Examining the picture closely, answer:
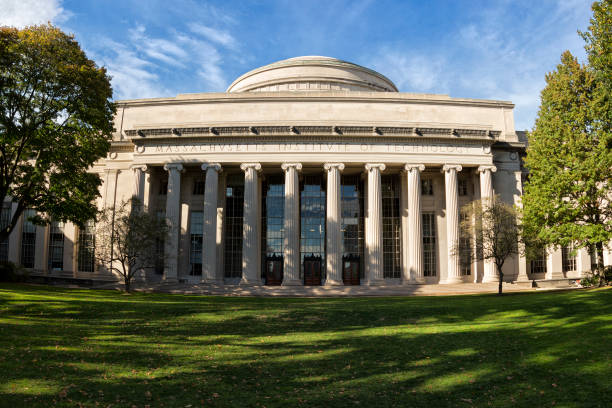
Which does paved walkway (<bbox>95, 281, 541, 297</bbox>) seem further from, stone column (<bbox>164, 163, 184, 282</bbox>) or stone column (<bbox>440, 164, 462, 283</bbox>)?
stone column (<bbox>164, 163, 184, 282</bbox>)

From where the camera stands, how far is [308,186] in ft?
151

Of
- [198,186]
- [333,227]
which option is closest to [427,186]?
[333,227]

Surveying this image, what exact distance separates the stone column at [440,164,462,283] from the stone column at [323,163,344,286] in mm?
10850

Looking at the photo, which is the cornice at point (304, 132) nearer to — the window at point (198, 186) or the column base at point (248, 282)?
the window at point (198, 186)

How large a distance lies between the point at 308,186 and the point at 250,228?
878 cm

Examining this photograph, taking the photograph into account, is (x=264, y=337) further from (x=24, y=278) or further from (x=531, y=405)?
(x=24, y=278)

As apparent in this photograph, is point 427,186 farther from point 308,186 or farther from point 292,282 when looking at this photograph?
point 292,282

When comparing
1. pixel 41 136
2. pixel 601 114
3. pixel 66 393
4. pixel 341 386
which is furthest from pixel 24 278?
Result: pixel 601 114

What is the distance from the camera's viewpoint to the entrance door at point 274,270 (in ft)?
140

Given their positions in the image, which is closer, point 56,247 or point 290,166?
point 290,166

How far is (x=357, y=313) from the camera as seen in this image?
2073cm

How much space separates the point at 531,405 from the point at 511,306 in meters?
13.8

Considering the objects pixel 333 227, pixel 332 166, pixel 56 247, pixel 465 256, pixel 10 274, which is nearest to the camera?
pixel 10 274

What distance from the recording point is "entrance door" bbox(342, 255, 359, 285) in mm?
43000
